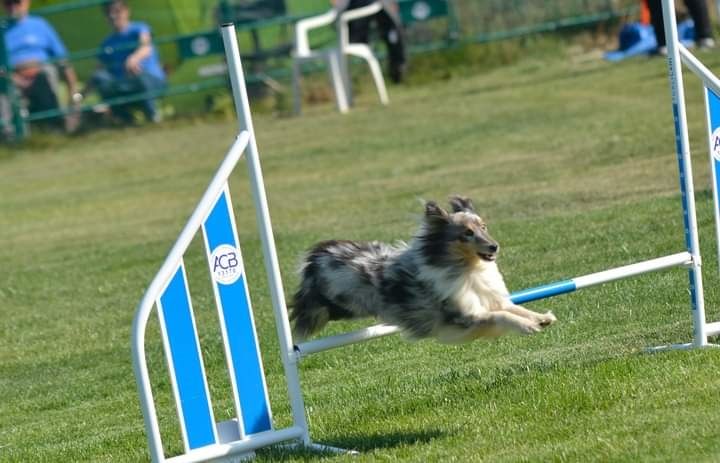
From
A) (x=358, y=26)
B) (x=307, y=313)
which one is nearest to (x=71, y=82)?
(x=358, y=26)

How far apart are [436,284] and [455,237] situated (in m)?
0.24

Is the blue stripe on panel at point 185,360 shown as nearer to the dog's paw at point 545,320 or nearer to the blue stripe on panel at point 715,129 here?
the dog's paw at point 545,320

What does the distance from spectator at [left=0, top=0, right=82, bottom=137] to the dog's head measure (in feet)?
60.3

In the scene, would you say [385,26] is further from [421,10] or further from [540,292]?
[540,292]

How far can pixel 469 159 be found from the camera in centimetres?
1759

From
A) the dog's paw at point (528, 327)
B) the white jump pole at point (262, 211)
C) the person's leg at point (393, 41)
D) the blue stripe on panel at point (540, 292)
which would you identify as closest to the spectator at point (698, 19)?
the person's leg at point (393, 41)

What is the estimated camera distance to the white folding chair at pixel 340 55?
71.9ft

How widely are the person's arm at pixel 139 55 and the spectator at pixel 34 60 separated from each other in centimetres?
106

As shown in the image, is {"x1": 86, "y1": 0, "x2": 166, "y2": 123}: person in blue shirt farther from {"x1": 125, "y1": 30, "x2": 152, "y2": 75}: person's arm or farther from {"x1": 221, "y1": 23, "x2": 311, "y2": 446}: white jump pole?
{"x1": 221, "y1": 23, "x2": 311, "y2": 446}: white jump pole

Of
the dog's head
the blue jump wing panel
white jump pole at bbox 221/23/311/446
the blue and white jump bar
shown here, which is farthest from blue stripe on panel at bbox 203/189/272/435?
the blue jump wing panel

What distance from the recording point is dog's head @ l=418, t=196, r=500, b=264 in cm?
644

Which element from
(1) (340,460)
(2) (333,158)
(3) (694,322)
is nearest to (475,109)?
(2) (333,158)

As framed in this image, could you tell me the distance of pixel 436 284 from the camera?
255 inches

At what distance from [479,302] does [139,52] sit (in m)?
18.3
